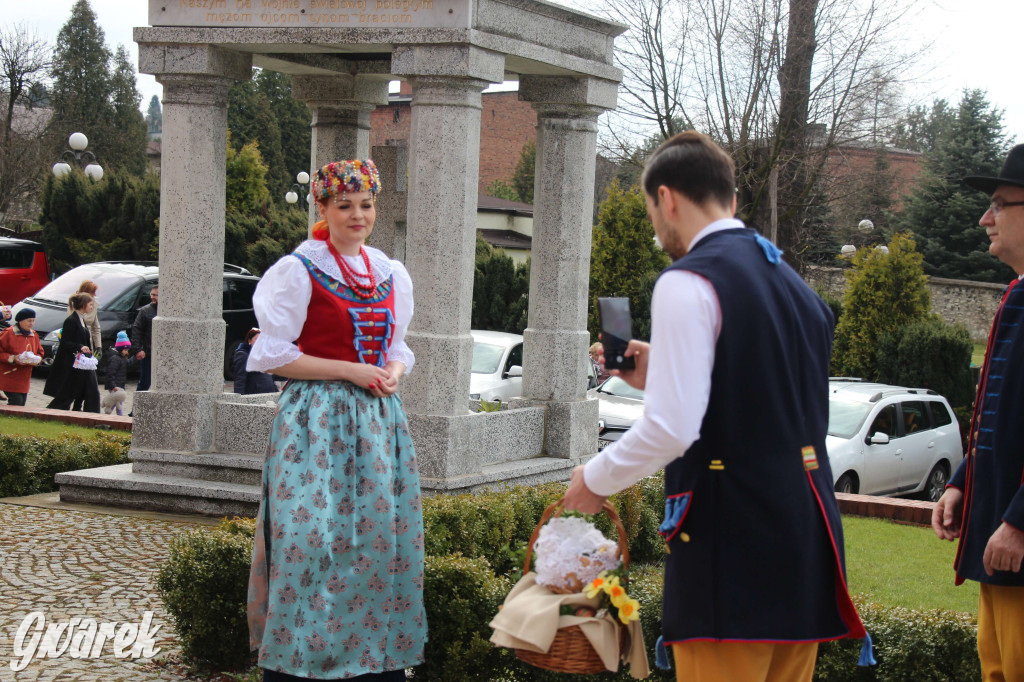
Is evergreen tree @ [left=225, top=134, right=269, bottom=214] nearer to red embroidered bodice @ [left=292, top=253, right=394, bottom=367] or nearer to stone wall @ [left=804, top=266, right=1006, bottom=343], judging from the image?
stone wall @ [left=804, top=266, right=1006, bottom=343]

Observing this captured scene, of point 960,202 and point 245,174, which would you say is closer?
point 245,174

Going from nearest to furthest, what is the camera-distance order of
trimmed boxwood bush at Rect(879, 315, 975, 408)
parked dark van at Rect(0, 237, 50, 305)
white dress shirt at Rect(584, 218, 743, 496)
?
1. white dress shirt at Rect(584, 218, 743, 496)
2. trimmed boxwood bush at Rect(879, 315, 975, 408)
3. parked dark van at Rect(0, 237, 50, 305)

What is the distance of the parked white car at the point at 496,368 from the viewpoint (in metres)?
14.0

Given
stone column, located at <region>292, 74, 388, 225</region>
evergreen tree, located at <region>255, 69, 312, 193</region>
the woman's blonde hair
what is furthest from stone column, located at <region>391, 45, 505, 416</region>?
evergreen tree, located at <region>255, 69, 312, 193</region>

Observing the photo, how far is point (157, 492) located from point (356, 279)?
177 inches

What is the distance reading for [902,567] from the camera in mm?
8188

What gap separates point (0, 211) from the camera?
136ft

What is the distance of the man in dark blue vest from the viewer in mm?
2775

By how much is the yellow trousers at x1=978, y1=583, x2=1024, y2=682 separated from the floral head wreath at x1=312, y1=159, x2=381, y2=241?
272 cm

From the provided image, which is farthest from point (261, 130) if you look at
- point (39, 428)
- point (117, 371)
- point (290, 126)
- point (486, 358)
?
point (39, 428)

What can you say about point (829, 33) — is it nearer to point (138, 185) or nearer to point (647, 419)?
point (138, 185)

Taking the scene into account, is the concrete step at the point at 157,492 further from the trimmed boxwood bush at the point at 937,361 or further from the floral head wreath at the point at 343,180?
the trimmed boxwood bush at the point at 937,361

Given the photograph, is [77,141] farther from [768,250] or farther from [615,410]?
[768,250]

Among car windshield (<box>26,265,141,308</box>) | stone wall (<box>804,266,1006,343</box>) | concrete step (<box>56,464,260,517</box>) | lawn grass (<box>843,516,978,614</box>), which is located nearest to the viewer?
lawn grass (<box>843,516,978,614</box>)
